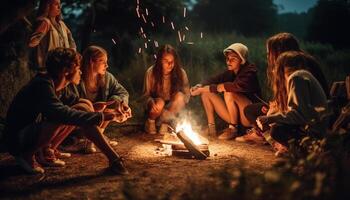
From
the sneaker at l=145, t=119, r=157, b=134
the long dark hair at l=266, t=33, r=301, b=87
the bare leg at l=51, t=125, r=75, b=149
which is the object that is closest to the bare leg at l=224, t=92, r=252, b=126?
the long dark hair at l=266, t=33, r=301, b=87

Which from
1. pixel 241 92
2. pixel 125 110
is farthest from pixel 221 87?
pixel 125 110

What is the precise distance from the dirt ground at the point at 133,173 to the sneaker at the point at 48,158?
123 mm

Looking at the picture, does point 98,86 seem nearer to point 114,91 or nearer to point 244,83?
point 114,91

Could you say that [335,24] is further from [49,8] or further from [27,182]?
[27,182]

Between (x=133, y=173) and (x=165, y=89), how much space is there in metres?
2.60

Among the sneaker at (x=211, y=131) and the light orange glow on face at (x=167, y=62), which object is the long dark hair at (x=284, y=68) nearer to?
the sneaker at (x=211, y=131)

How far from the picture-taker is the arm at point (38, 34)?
7047mm

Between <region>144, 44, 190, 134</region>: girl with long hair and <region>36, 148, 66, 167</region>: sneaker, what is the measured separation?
7.33 feet

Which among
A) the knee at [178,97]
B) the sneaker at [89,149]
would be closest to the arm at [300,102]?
the knee at [178,97]

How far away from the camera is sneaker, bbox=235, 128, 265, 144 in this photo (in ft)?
24.4

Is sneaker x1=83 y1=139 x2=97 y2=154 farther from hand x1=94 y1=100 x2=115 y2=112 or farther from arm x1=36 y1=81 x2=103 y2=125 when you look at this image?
arm x1=36 y1=81 x2=103 y2=125

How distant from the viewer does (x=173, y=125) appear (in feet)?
26.2

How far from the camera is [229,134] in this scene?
773cm

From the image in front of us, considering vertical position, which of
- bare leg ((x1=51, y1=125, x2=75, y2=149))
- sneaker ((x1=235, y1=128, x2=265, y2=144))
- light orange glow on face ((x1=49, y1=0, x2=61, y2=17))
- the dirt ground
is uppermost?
light orange glow on face ((x1=49, y1=0, x2=61, y2=17))
